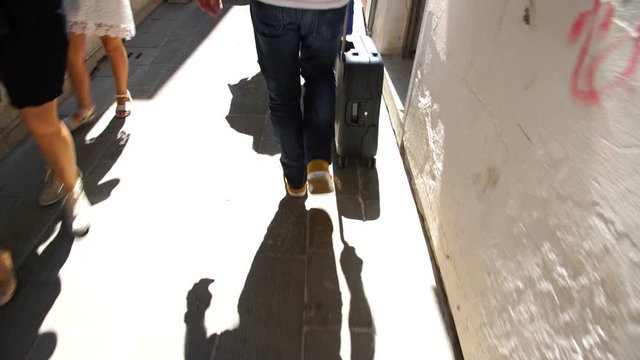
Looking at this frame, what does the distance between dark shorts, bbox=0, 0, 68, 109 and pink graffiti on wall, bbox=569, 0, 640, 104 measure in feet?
6.46

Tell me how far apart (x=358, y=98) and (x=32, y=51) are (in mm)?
1626

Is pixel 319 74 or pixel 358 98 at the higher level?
pixel 319 74

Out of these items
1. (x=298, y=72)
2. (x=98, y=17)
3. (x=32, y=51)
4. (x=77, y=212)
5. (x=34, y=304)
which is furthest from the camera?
(x=98, y=17)

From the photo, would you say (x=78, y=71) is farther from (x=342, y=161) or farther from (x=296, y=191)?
(x=342, y=161)

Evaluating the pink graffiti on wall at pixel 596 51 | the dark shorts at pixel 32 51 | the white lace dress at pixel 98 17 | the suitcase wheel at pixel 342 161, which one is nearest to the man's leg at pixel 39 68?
the dark shorts at pixel 32 51

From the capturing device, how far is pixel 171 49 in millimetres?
4297

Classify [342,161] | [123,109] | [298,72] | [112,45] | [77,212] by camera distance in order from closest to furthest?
[298,72]
[77,212]
[342,161]
[112,45]
[123,109]

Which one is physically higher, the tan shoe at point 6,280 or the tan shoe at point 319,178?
the tan shoe at point 319,178

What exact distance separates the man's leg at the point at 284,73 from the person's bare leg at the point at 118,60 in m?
1.58

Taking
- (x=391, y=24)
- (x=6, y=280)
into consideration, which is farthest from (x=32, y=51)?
(x=391, y=24)

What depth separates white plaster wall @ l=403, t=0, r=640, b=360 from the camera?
36.2 inches

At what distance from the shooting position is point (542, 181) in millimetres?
1188

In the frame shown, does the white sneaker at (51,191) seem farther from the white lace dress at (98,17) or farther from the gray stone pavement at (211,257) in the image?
the white lace dress at (98,17)

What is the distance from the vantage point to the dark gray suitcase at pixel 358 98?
233 centimetres
